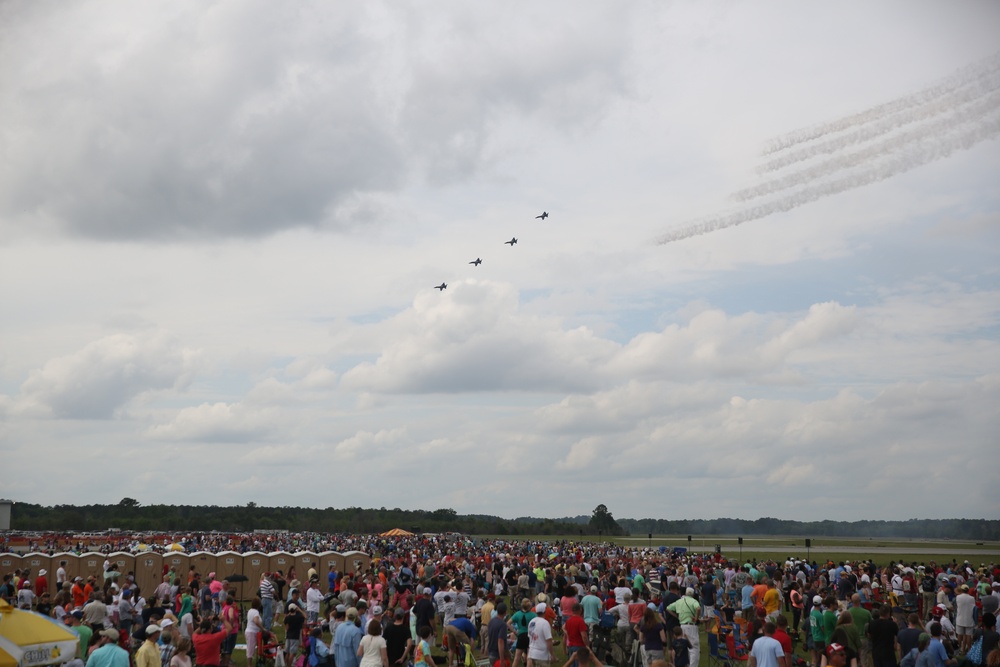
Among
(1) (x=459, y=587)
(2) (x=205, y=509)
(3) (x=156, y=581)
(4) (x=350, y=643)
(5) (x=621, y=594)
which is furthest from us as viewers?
(2) (x=205, y=509)

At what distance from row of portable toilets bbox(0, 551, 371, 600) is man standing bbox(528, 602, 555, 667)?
15995 millimetres

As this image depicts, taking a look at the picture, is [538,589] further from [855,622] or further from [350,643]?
[350,643]

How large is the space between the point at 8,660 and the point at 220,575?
70.0 feet

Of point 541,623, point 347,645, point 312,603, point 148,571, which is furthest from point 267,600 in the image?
point 148,571

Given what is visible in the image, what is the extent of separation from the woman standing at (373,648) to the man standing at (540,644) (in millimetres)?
2566

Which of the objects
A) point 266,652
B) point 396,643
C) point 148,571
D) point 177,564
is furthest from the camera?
point 177,564

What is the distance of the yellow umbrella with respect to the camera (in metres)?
7.87

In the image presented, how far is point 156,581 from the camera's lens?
27.7 metres

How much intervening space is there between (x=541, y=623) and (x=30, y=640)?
713 centimetres

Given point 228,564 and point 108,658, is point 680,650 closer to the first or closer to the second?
point 108,658

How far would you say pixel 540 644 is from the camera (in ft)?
42.2

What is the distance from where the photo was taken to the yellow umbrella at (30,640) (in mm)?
7873

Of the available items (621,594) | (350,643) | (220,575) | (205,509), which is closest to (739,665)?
(621,594)

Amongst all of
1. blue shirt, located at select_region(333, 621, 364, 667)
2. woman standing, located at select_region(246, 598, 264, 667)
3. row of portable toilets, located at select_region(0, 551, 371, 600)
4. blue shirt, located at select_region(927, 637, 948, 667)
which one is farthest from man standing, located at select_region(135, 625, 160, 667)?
row of portable toilets, located at select_region(0, 551, 371, 600)
